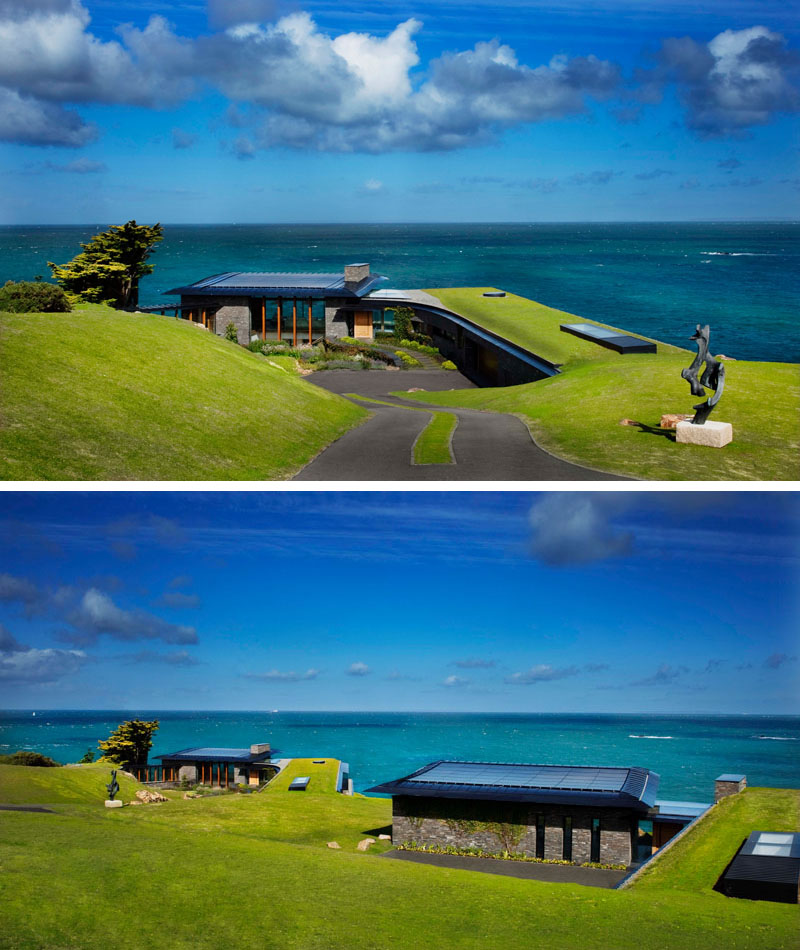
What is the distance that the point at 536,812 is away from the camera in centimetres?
1116

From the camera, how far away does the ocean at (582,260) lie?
1070cm

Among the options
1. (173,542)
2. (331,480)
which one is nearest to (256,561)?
(173,542)

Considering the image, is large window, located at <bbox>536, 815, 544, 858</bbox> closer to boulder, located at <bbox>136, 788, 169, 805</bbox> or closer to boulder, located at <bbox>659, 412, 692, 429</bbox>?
boulder, located at <bbox>136, 788, 169, 805</bbox>

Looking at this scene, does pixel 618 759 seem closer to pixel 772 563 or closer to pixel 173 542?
pixel 772 563

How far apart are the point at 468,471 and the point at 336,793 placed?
6518 millimetres

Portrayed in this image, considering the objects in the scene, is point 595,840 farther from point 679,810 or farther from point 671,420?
point 671,420

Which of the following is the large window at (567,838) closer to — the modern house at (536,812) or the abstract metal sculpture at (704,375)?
the modern house at (536,812)

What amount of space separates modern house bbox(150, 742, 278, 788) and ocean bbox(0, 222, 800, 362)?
6.92 meters

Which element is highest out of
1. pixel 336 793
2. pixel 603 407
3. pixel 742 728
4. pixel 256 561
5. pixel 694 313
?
pixel 694 313

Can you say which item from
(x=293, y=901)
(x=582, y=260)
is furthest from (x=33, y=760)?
(x=582, y=260)

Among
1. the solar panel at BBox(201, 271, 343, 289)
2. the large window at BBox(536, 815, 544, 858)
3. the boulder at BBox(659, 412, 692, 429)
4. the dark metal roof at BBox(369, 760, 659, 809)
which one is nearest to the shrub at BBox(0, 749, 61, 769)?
the dark metal roof at BBox(369, 760, 659, 809)

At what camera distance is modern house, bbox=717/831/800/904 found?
9.48m

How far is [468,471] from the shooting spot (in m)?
9.72

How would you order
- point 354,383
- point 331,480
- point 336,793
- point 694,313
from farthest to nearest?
1. point 354,383
2. point 336,793
3. point 694,313
4. point 331,480
